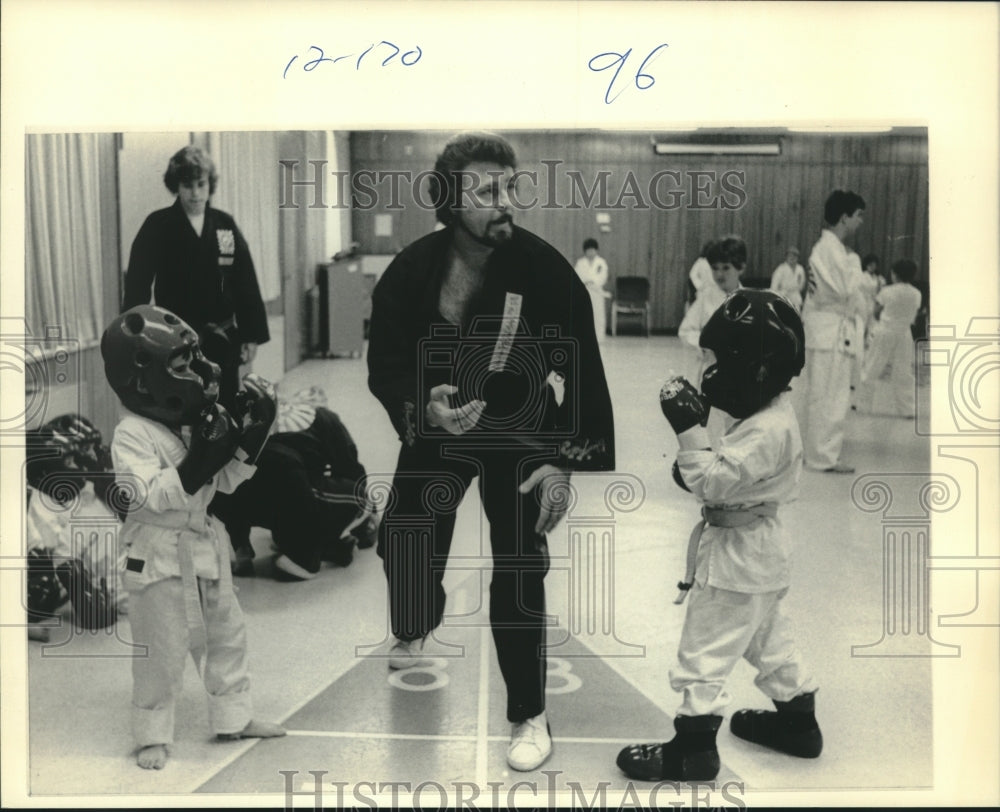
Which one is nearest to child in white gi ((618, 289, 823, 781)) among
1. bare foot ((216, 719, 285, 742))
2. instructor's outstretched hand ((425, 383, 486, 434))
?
instructor's outstretched hand ((425, 383, 486, 434))

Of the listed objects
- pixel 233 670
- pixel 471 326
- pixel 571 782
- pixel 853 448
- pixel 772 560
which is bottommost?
pixel 571 782

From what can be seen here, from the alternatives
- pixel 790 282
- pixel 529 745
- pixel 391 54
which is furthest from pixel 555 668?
pixel 391 54

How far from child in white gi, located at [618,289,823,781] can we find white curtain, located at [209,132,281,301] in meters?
1.04

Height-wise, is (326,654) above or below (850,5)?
below

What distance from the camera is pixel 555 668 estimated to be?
291 cm

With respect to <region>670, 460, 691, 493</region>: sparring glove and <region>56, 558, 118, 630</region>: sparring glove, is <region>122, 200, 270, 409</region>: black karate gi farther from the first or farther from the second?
<region>670, 460, 691, 493</region>: sparring glove

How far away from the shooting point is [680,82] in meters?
2.84

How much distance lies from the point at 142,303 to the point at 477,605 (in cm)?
109

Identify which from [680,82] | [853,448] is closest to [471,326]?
[680,82]

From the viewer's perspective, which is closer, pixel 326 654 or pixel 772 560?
pixel 772 560

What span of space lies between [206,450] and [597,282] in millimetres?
995

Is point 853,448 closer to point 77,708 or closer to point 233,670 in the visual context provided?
point 233,670

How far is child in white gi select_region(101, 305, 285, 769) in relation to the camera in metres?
2.71

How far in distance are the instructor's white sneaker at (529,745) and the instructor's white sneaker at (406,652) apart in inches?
11.6
